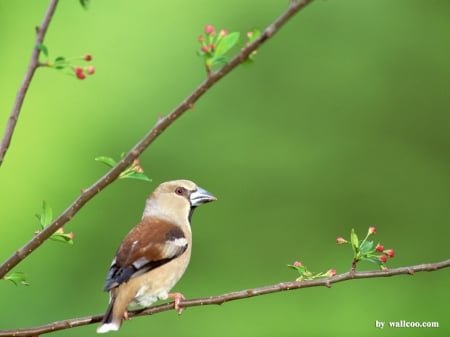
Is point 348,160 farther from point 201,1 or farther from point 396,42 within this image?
point 201,1

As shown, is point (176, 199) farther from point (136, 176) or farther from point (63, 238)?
point (136, 176)

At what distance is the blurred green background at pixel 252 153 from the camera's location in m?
7.76

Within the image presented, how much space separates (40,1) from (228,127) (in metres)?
2.25

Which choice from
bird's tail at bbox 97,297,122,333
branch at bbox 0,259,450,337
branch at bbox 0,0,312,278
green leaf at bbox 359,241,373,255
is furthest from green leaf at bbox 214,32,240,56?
bird's tail at bbox 97,297,122,333

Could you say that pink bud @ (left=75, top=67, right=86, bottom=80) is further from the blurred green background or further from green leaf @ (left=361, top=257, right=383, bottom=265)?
the blurred green background

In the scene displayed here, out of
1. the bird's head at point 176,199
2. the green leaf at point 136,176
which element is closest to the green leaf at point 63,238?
the green leaf at point 136,176

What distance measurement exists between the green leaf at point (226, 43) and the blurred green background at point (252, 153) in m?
4.65

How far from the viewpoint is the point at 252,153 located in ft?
28.5

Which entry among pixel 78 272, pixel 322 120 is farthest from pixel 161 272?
pixel 322 120

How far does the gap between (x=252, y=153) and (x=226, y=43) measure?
596 cm

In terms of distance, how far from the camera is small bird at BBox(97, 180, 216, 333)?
138 inches

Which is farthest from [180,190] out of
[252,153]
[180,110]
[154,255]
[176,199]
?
[252,153]

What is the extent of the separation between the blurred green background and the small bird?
9.70 ft

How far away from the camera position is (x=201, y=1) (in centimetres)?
898
